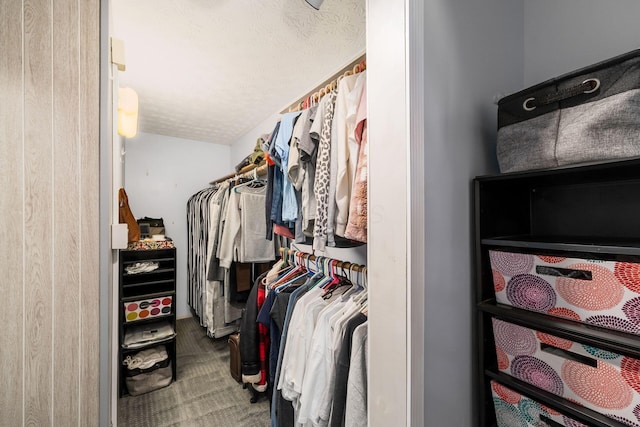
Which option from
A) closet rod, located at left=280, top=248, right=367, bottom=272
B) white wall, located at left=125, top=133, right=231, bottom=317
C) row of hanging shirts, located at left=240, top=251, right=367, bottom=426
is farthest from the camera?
white wall, located at left=125, top=133, right=231, bottom=317

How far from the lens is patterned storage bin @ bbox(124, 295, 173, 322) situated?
215 centimetres

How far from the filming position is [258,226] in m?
2.38

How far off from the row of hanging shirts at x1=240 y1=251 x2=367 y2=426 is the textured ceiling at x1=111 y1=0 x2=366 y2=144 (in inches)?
47.8

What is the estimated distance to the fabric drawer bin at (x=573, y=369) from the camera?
25.3 inches

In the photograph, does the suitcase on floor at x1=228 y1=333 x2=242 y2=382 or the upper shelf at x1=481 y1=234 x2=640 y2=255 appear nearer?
the upper shelf at x1=481 y1=234 x2=640 y2=255

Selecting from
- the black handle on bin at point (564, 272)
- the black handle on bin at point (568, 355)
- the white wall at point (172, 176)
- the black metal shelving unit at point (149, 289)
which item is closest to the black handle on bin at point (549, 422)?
the black handle on bin at point (568, 355)

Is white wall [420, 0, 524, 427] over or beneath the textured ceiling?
beneath

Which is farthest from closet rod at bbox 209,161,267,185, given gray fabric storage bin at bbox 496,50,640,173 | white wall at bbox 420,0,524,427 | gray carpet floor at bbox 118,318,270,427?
gray carpet floor at bbox 118,318,270,427

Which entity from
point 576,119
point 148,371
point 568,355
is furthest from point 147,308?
point 576,119

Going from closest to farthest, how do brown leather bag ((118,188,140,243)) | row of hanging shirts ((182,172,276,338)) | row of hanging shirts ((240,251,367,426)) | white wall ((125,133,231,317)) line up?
row of hanging shirts ((240,251,367,426)) < brown leather bag ((118,188,140,243)) < row of hanging shirts ((182,172,276,338)) < white wall ((125,133,231,317))

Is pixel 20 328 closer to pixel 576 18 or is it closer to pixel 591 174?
pixel 591 174

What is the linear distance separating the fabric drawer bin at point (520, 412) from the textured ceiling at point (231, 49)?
5.05 feet

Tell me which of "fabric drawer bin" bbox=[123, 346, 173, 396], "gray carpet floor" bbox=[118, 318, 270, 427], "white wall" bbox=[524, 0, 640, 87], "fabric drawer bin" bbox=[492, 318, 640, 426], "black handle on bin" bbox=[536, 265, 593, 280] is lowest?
"gray carpet floor" bbox=[118, 318, 270, 427]

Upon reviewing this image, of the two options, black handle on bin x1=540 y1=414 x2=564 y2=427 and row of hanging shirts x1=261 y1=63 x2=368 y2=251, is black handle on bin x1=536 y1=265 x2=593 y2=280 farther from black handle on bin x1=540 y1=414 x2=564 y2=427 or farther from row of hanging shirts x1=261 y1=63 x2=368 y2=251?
row of hanging shirts x1=261 y1=63 x2=368 y2=251
